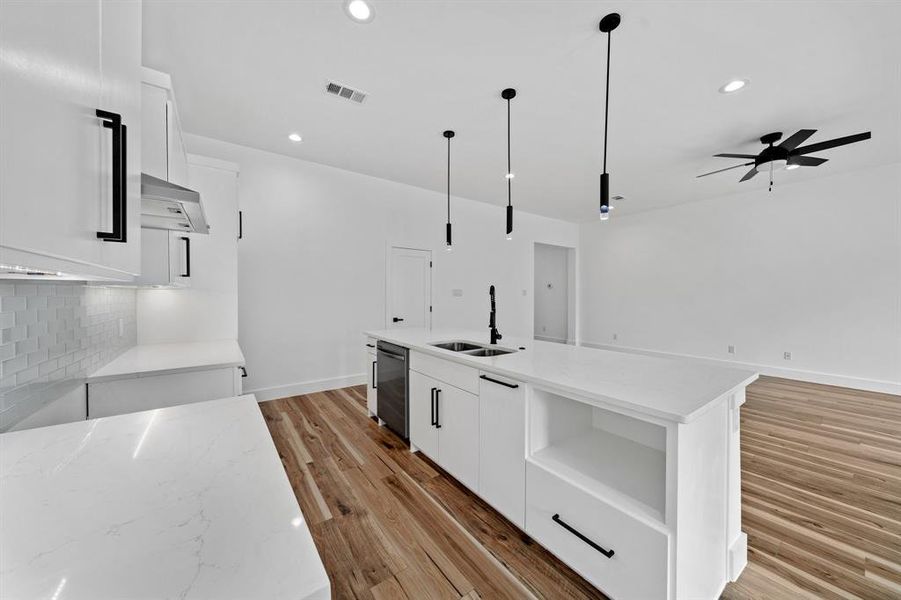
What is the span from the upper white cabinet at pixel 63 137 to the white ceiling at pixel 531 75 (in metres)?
1.77

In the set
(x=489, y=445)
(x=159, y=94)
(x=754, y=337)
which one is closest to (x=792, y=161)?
(x=754, y=337)

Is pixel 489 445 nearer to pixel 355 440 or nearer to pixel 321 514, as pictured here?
pixel 321 514

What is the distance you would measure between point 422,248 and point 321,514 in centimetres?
399

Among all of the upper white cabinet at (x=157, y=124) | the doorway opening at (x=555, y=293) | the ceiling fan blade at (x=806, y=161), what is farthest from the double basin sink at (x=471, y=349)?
the doorway opening at (x=555, y=293)

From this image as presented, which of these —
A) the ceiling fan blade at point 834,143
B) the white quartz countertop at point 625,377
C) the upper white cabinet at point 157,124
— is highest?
the ceiling fan blade at point 834,143

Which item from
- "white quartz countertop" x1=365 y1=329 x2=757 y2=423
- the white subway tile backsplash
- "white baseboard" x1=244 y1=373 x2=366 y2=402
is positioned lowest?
"white baseboard" x1=244 y1=373 x2=366 y2=402

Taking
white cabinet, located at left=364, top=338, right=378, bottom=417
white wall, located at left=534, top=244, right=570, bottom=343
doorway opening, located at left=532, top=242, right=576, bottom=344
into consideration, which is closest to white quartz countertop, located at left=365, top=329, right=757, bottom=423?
white cabinet, located at left=364, top=338, right=378, bottom=417

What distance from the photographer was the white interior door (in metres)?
5.08

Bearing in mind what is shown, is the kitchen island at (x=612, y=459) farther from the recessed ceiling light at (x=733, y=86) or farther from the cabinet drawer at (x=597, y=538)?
the recessed ceiling light at (x=733, y=86)

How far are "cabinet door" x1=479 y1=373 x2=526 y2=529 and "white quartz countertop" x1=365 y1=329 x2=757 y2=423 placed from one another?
124 millimetres

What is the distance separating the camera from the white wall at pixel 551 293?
8336 millimetres

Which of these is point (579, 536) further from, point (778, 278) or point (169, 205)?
point (778, 278)

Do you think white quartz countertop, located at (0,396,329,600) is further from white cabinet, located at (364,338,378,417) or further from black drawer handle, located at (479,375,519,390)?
white cabinet, located at (364,338,378,417)

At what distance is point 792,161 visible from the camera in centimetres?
347
